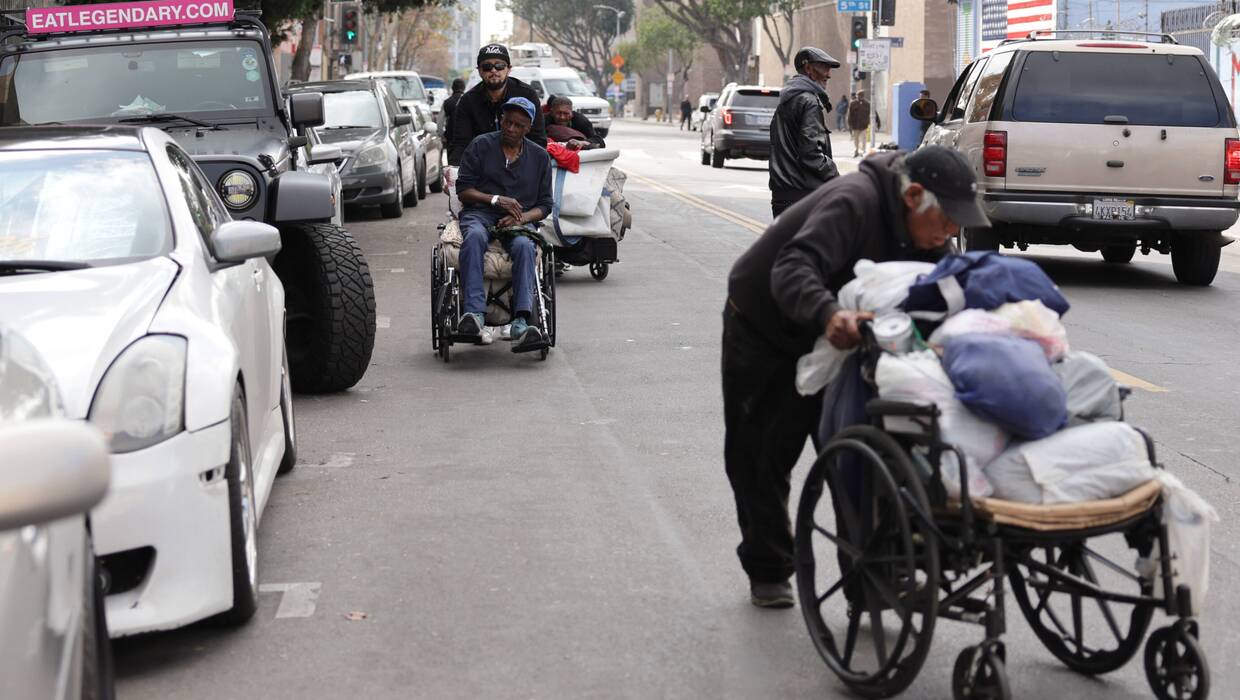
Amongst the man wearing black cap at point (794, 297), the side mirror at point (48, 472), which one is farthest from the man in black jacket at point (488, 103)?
the side mirror at point (48, 472)

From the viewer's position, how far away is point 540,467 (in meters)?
7.78

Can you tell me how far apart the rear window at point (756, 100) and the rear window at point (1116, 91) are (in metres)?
21.9

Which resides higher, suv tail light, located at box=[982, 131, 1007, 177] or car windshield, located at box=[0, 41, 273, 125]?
car windshield, located at box=[0, 41, 273, 125]

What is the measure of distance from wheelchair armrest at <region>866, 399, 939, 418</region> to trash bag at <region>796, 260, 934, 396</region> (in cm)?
33

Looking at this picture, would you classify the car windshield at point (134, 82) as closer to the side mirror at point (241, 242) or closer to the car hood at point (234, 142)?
the car hood at point (234, 142)

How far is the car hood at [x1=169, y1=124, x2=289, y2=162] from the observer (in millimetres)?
11344

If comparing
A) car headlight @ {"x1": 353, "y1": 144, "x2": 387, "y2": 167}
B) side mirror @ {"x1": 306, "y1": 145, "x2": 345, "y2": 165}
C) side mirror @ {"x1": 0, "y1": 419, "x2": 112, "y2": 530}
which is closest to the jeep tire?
side mirror @ {"x1": 306, "y1": 145, "x2": 345, "y2": 165}

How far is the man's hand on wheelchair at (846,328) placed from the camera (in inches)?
181

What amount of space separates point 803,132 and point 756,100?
25.3m

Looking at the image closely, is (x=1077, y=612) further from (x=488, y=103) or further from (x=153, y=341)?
(x=488, y=103)

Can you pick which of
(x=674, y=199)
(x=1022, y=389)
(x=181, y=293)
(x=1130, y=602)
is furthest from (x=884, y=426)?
(x=674, y=199)

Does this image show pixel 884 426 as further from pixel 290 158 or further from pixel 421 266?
pixel 421 266

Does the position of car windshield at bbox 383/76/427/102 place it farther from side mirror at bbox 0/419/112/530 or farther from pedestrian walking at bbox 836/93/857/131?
pedestrian walking at bbox 836/93/857/131

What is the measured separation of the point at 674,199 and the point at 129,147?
19.9m
